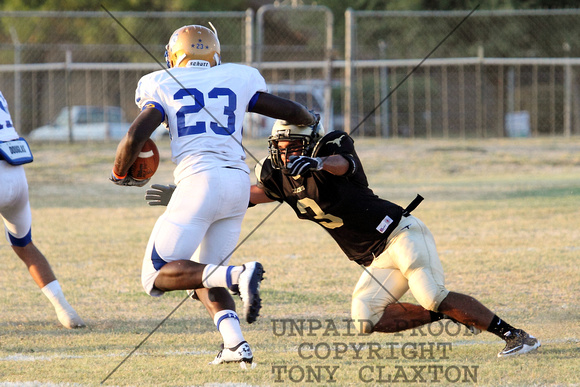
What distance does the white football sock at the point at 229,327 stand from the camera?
3.82 meters

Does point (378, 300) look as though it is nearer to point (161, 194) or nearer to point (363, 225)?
point (363, 225)

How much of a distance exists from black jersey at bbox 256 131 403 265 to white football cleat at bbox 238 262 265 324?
2.94 ft

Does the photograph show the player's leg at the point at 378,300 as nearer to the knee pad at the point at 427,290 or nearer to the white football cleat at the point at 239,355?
the knee pad at the point at 427,290

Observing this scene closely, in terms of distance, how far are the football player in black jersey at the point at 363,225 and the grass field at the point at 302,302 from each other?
22cm

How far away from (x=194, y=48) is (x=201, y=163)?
2.00 ft

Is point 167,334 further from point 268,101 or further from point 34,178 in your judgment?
point 34,178

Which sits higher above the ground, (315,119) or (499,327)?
(315,119)

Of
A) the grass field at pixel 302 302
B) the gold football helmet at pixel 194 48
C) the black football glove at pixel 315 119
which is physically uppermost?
the gold football helmet at pixel 194 48

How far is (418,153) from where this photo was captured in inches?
545

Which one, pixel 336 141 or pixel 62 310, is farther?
pixel 62 310

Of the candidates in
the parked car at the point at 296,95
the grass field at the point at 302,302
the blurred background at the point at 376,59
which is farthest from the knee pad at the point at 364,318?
the blurred background at the point at 376,59

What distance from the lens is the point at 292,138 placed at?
425 cm

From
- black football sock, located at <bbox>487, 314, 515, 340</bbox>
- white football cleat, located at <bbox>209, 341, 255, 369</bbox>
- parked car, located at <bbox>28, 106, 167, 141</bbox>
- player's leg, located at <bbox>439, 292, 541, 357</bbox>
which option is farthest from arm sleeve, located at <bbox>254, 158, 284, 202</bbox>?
parked car, located at <bbox>28, 106, 167, 141</bbox>

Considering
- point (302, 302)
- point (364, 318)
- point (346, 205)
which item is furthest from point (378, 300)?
point (302, 302)
